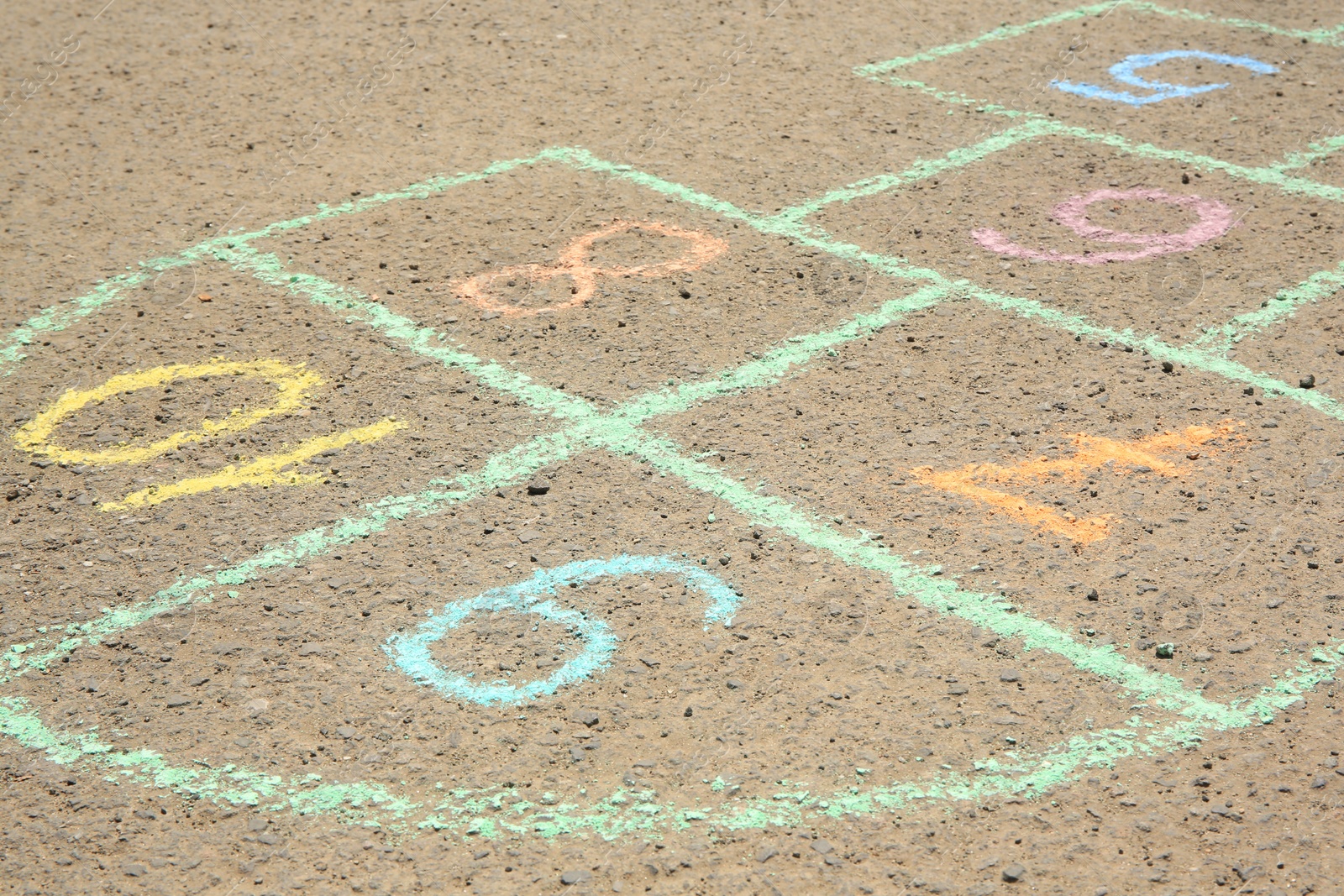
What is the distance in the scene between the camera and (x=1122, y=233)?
6363 mm

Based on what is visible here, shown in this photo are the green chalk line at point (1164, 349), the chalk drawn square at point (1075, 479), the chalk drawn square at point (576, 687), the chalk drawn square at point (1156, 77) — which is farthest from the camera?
the chalk drawn square at point (1156, 77)

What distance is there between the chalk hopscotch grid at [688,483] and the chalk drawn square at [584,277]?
0.11 m

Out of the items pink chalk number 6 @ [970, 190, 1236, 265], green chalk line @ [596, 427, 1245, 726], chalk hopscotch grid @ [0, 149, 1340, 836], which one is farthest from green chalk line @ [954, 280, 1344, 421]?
green chalk line @ [596, 427, 1245, 726]

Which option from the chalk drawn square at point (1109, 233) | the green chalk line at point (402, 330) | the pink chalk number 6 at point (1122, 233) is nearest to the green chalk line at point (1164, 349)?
the chalk drawn square at point (1109, 233)

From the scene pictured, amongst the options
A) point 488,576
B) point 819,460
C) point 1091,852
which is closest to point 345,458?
point 488,576

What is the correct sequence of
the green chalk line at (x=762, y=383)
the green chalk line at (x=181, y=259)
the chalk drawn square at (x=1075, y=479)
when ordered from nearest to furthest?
the green chalk line at (x=762, y=383) < the chalk drawn square at (x=1075, y=479) < the green chalk line at (x=181, y=259)

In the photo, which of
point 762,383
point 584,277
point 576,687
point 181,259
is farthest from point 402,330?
point 576,687

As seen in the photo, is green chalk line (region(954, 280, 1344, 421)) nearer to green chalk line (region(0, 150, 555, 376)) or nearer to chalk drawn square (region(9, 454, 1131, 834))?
chalk drawn square (region(9, 454, 1131, 834))

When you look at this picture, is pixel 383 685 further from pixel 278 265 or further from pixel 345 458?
pixel 278 265

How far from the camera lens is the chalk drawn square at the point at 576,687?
3.69 meters

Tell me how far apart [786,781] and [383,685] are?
3.75 feet

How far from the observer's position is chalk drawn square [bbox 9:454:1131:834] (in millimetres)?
3688

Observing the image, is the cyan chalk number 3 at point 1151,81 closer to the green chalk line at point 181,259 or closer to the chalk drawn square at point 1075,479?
the chalk drawn square at point 1075,479

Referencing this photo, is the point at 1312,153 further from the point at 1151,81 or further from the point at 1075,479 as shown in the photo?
the point at 1075,479
